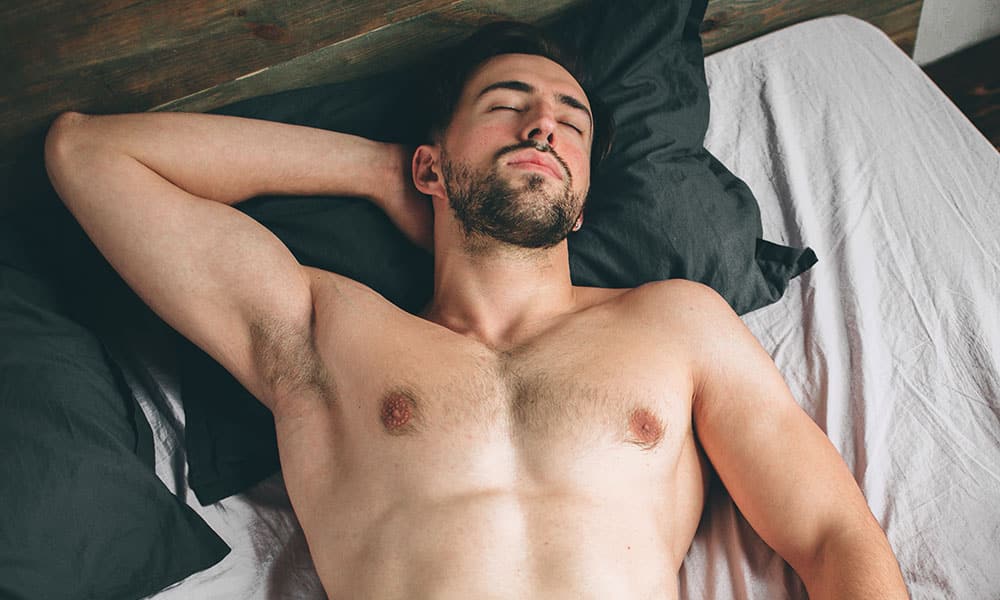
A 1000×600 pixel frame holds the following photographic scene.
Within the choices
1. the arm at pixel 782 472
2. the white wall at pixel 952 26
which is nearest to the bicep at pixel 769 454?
the arm at pixel 782 472

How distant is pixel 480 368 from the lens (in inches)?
55.4

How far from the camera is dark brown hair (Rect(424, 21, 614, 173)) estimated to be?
5.58 feet

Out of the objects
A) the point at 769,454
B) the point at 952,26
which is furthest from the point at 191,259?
the point at 952,26

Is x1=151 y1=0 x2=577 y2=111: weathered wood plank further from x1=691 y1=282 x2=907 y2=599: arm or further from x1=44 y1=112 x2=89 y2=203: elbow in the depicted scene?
x1=691 y1=282 x2=907 y2=599: arm

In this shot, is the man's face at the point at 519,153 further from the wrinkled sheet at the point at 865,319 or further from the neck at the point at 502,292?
the wrinkled sheet at the point at 865,319

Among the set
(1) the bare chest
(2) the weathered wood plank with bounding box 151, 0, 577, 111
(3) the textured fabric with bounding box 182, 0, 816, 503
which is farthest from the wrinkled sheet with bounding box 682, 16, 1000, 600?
(2) the weathered wood plank with bounding box 151, 0, 577, 111

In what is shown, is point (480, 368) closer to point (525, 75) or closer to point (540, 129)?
point (540, 129)

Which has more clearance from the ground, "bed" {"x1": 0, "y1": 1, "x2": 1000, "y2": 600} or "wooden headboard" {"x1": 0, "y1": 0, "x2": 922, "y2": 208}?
"wooden headboard" {"x1": 0, "y1": 0, "x2": 922, "y2": 208}

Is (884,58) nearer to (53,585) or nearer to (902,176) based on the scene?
(902,176)

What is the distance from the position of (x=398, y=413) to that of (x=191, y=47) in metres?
0.88

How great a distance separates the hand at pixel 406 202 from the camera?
1685mm

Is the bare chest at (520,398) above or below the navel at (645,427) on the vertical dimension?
above

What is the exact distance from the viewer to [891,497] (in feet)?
4.65

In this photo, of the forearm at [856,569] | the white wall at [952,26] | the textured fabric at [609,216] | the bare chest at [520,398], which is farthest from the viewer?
the white wall at [952,26]
